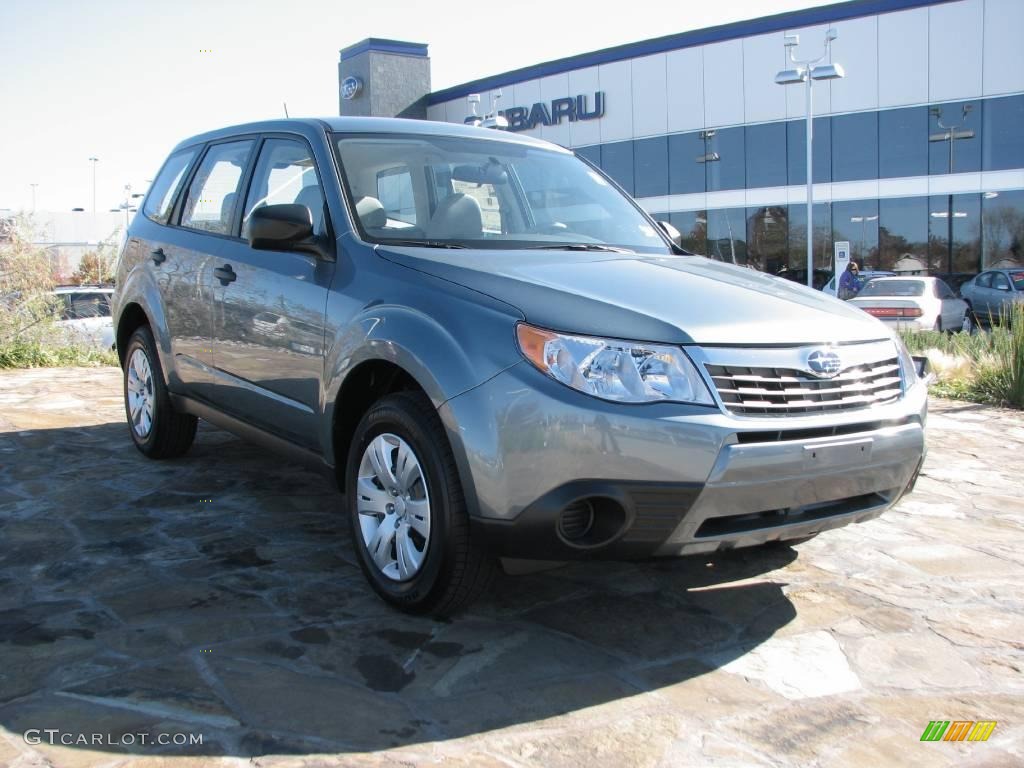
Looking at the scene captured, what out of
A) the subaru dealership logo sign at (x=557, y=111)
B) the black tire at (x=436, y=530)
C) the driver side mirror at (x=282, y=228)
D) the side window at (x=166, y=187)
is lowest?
the black tire at (x=436, y=530)

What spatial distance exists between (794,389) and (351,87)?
39023 mm

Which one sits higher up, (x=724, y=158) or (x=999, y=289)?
(x=724, y=158)

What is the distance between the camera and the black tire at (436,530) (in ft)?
10.2

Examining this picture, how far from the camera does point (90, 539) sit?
14.2 ft

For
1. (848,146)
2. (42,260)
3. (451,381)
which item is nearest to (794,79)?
(848,146)

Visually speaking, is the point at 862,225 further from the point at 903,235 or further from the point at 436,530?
the point at 436,530

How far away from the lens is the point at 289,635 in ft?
10.8

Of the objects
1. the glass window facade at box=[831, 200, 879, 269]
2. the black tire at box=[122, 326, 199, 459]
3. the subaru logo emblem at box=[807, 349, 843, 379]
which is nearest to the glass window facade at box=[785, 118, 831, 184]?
the glass window facade at box=[831, 200, 879, 269]

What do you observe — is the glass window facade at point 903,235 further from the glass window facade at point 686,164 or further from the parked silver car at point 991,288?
the parked silver car at point 991,288

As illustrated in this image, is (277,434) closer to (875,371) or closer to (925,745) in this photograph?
(875,371)

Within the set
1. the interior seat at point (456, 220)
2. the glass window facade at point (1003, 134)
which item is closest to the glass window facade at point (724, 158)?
the glass window facade at point (1003, 134)

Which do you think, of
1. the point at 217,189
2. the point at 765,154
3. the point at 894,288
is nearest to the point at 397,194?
the point at 217,189

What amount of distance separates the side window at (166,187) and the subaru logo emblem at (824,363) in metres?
3.68

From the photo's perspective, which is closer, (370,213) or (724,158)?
(370,213)
